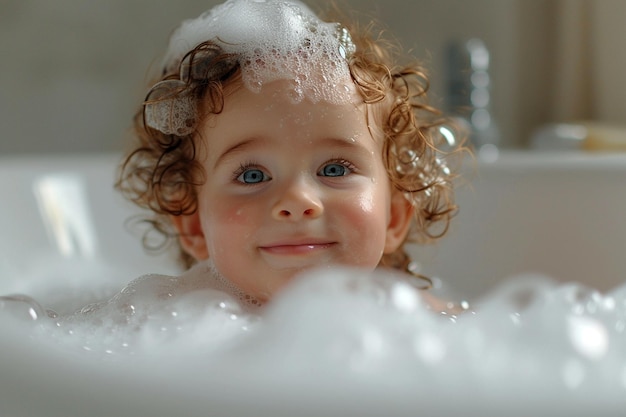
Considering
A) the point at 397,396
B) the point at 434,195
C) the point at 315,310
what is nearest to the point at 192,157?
the point at 434,195

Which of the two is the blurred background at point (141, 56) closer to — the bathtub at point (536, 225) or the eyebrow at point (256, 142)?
the bathtub at point (536, 225)

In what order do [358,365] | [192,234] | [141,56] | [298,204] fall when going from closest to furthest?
[358,365] → [298,204] → [192,234] → [141,56]

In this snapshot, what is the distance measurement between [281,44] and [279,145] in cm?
14

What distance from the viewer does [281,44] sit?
0.95m

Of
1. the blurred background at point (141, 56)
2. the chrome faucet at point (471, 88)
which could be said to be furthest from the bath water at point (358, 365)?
the blurred background at point (141, 56)

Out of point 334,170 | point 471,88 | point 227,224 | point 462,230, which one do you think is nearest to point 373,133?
point 334,170

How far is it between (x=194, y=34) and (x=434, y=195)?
14.7 inches

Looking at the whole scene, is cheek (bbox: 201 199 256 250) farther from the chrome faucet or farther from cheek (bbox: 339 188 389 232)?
the chrome faucet

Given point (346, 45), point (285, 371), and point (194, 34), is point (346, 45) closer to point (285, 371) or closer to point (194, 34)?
point (194, 34)

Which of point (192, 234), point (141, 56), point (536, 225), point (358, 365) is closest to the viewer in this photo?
point (358, 365)

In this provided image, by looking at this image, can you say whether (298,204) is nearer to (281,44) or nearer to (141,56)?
(281,44)

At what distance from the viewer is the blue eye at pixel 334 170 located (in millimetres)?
897

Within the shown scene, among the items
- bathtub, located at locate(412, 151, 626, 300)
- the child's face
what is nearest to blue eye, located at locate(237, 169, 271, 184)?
the child's face

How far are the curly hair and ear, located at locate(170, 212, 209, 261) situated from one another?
0.04ft
